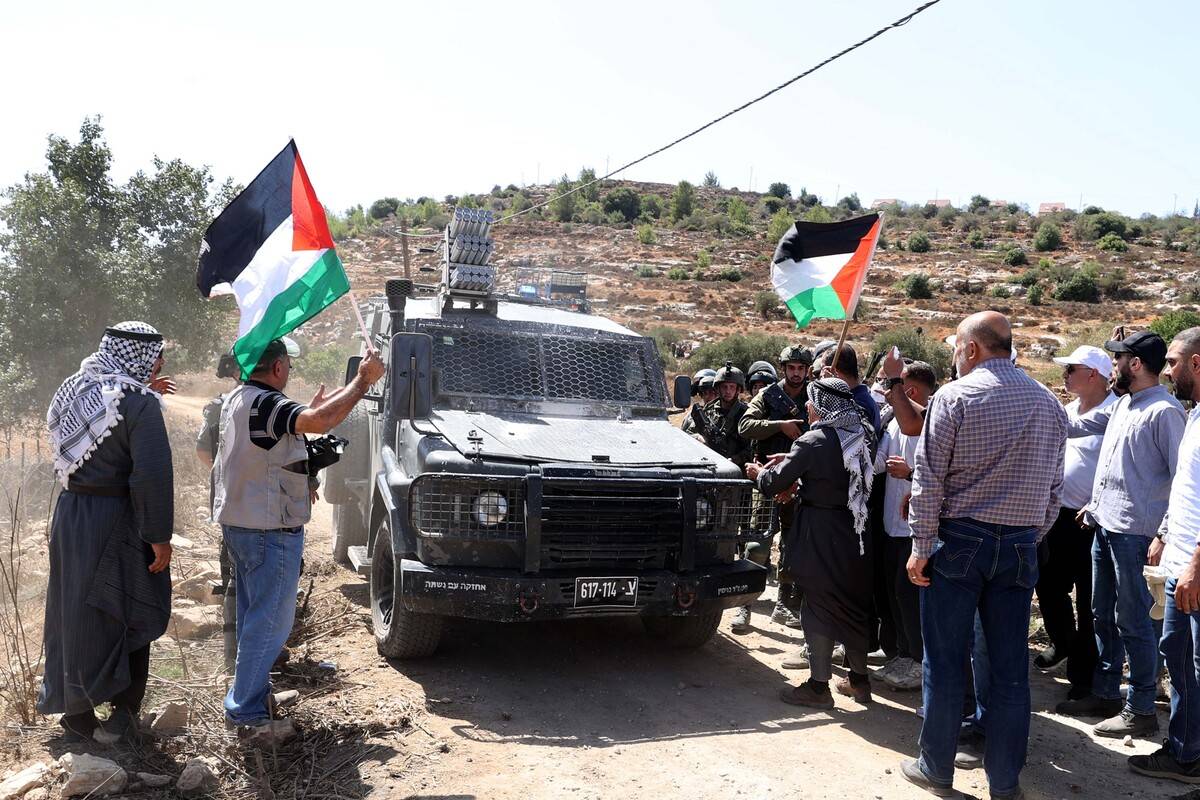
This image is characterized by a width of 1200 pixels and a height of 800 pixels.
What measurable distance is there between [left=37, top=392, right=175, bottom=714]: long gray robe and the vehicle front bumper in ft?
4.58

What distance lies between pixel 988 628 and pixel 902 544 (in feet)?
4.84

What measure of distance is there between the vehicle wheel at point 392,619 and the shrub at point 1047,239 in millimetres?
46007

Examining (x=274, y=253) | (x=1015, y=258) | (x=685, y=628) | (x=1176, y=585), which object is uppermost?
(x=1015, y=258)

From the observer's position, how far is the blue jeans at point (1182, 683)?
179 inches

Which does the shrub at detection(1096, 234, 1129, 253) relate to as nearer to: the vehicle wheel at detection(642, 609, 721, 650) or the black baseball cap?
the black baseball cap

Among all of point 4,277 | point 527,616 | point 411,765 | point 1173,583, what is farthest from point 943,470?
point 4,277

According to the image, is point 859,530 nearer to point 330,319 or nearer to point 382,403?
point 382,403

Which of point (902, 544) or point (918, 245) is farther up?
point (918, 245)

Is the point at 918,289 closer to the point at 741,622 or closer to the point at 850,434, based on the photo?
the point at 741,622

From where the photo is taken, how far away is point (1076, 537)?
5.84 metres

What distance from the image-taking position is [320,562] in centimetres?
855

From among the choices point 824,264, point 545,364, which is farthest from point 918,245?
point 545,364

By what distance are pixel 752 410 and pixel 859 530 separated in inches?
67.0

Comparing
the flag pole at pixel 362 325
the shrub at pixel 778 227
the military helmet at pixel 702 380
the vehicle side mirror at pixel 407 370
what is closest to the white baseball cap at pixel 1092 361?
the military helmet at pixel 702 380
